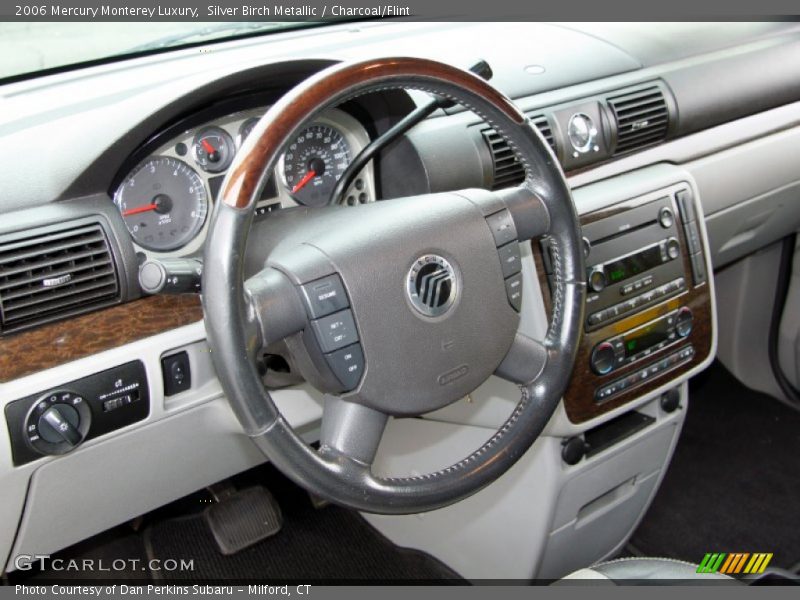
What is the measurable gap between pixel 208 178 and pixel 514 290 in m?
0.52

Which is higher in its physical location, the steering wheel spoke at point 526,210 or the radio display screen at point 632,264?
the steering wheel spoke at point 526,210

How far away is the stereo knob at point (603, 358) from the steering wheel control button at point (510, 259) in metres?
0.44

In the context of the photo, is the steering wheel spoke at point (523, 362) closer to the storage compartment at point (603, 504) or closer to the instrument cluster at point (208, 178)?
the instrument cluster at point (208, 178)

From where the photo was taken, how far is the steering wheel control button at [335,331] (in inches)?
44.6

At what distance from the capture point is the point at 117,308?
1.37m

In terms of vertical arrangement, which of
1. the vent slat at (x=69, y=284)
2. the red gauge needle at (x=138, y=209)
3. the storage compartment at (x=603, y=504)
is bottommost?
the storage compartment at (x=603, y=504)

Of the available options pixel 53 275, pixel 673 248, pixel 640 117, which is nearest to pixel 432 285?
pixel 53 275

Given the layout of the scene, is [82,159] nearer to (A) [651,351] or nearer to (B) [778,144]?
(A) [651,351]

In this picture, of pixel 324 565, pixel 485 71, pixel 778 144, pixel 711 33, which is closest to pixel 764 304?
pixel 778 144

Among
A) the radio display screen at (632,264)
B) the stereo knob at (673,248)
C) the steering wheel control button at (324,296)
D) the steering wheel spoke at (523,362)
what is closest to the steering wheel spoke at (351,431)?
the steering wheel control button at (324,296)

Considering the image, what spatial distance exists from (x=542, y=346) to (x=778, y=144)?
1217mm

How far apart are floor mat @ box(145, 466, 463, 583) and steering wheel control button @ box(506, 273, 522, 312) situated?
1.03 meters

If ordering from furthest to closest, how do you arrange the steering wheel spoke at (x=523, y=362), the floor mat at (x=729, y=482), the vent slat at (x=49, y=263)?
the floor mat at (x=729, y=482)
the steering wheel spoke at (x=523, y=362)
the vent slat at (x=49, y=263)

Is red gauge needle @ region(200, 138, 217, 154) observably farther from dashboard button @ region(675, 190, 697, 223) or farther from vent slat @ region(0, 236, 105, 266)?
dashboard button @ region(675, 190, 697, 223)
